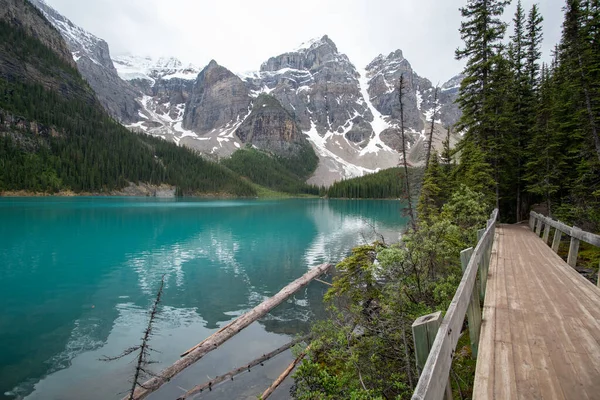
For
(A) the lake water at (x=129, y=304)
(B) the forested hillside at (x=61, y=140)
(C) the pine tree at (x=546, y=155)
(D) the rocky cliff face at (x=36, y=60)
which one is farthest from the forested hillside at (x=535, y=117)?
(D) the rocky cliff face at (x=36, y=60)

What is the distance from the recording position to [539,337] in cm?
466

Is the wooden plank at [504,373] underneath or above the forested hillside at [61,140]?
underneath

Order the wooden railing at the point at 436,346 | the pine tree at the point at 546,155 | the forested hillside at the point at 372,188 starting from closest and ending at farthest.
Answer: the wooden railing at the point at 436,346, the pine tree at the point at 546,155, the forested hillside at the point at 372,188

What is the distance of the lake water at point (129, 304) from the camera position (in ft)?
30.8

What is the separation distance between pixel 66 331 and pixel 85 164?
448 feet

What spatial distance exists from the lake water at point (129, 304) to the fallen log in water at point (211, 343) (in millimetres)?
236

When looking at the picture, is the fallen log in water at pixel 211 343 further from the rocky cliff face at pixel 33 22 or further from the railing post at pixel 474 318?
the rocky cliff face at pixel 33 22

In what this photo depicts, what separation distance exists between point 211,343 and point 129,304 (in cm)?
735

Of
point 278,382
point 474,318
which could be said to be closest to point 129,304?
point 278,382

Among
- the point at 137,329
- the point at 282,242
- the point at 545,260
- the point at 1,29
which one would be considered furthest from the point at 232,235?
the point at 1,29

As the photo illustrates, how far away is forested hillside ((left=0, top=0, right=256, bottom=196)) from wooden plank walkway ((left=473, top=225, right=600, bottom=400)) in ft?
419

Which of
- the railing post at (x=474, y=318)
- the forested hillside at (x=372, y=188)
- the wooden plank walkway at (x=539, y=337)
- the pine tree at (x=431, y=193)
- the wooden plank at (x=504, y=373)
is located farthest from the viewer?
the forested hillside at (x=372, y=188)

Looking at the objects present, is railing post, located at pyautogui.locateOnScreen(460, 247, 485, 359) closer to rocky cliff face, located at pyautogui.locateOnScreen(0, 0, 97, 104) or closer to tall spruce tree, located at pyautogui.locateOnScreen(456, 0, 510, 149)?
tall spruce tree, located at pyautogui.locateOnScreen(456, 0, 510, 149)

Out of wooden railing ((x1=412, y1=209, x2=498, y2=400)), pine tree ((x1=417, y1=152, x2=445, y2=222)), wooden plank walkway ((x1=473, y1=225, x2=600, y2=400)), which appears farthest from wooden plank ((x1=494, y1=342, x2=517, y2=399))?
pine tree ((x1=417, y1=152, x2=445, y2=222))
